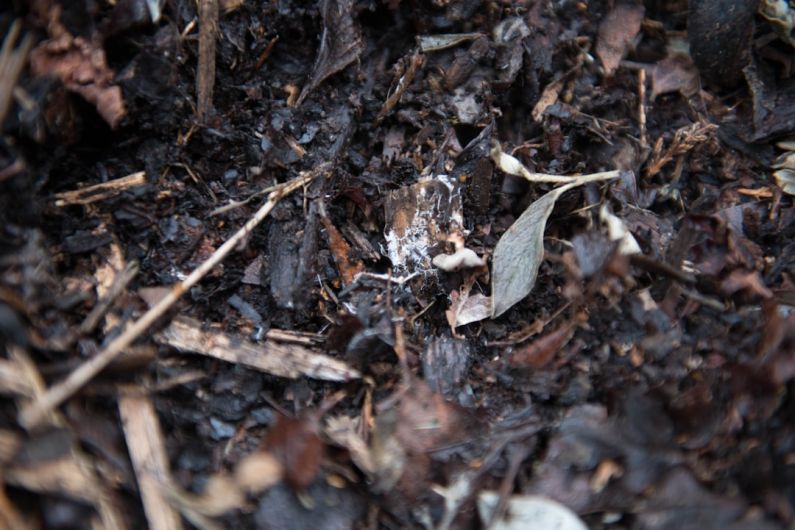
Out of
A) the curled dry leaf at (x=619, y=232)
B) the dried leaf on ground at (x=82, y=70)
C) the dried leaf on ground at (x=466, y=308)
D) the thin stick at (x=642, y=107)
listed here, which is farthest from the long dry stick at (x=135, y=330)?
the thin stick at (x=642, y=107)

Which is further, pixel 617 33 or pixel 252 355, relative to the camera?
pixel 617 33

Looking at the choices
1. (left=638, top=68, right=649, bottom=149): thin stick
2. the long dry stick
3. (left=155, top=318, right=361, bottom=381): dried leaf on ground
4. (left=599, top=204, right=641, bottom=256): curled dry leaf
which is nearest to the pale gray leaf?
(left=599, top=204, right=641, bottom=256): curled dry leaf

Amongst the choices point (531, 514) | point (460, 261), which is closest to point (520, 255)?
point (460, 261)

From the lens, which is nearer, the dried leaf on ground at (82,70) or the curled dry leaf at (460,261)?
the dried leaf on ground at (82,70)

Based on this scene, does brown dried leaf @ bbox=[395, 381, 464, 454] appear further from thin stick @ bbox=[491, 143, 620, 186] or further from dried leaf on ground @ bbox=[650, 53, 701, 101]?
dried leaf on ground @ bbox=[650, 53, 701, 101]

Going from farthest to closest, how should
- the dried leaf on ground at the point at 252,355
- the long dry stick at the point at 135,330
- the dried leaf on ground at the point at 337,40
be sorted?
the dried leaf on ground at the point at 337,40
the dried leaf on ground at the point at 252,355
the long dry stick at the point at 135,330

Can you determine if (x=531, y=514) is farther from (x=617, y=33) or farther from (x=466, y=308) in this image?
(x=617, y=33)

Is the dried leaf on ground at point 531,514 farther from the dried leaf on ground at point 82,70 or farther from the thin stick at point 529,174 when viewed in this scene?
the dried leaf on ground at point 82,70

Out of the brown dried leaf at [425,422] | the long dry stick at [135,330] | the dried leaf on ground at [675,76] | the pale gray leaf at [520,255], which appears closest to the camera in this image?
the long dry stick at [135,330]
